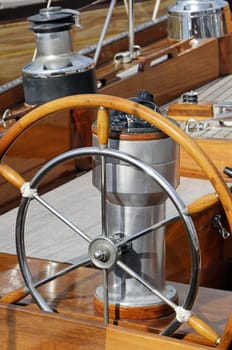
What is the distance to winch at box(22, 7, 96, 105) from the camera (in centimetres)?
245

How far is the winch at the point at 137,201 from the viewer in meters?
1.60

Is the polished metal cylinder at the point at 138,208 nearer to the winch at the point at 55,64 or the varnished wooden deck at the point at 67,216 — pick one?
the varnished wooden deck at the point at 67,216

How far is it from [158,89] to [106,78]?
369mm

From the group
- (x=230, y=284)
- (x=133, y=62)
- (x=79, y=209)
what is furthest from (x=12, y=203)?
(x=133, y=62)

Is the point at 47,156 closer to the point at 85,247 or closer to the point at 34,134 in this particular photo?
the point at 34,134

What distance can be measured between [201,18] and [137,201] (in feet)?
6.81

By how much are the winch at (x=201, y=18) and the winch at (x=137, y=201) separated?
1.92 meters

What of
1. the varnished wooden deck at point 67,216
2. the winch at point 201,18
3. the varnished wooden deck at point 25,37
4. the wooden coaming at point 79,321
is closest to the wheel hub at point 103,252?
the wooden coaming at point 79,321

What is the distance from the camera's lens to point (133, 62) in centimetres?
349

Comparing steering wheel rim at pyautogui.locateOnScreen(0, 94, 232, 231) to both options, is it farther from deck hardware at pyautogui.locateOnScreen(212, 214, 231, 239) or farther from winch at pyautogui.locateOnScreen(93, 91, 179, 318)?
deck hardware at pyautogui.locateOnScreen(212, 214, 231, 239)

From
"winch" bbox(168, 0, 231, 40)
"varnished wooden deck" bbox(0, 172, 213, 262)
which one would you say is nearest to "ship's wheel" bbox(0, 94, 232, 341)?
"varnished wooden deck" bbox(0, 172, 213, 262)

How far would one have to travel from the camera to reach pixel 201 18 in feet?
11.7

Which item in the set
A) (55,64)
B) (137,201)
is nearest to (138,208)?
(137,201)

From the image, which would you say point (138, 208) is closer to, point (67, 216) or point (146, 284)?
point (146, 284)
